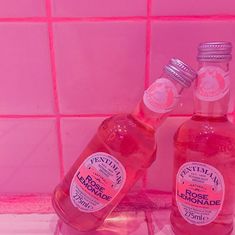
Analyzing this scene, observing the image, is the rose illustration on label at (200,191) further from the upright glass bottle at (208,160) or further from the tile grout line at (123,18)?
the tile grout line at (123,18)

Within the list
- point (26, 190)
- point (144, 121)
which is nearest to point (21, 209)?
point (26, 190)

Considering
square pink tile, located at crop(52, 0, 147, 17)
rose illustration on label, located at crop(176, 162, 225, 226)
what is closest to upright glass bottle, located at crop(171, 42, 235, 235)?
rose illustration on label, located at crop(176, 162, 225, 226)

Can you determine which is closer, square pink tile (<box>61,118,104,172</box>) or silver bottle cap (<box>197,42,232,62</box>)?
silver bottle cap (<box>197,42,232,62</box>)

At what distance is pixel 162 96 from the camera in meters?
0.38

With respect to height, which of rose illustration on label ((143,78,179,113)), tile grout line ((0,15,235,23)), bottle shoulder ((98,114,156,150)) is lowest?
bottle shoulder ((98,114,156,150))

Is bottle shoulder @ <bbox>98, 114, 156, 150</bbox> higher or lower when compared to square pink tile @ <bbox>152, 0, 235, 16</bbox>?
lower

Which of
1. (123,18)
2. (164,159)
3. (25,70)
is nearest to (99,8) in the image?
(123,18)

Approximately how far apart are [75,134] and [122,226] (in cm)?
15

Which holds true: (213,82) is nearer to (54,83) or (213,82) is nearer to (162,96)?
(162,96)

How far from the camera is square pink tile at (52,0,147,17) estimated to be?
1.40 ft

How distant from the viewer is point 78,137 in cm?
48

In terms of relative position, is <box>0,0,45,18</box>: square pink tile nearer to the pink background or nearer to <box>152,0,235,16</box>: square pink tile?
the pink background

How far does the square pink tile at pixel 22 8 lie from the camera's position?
A: 0.43 metres

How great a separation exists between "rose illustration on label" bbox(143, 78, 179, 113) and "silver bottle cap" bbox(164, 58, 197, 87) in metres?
0.01
